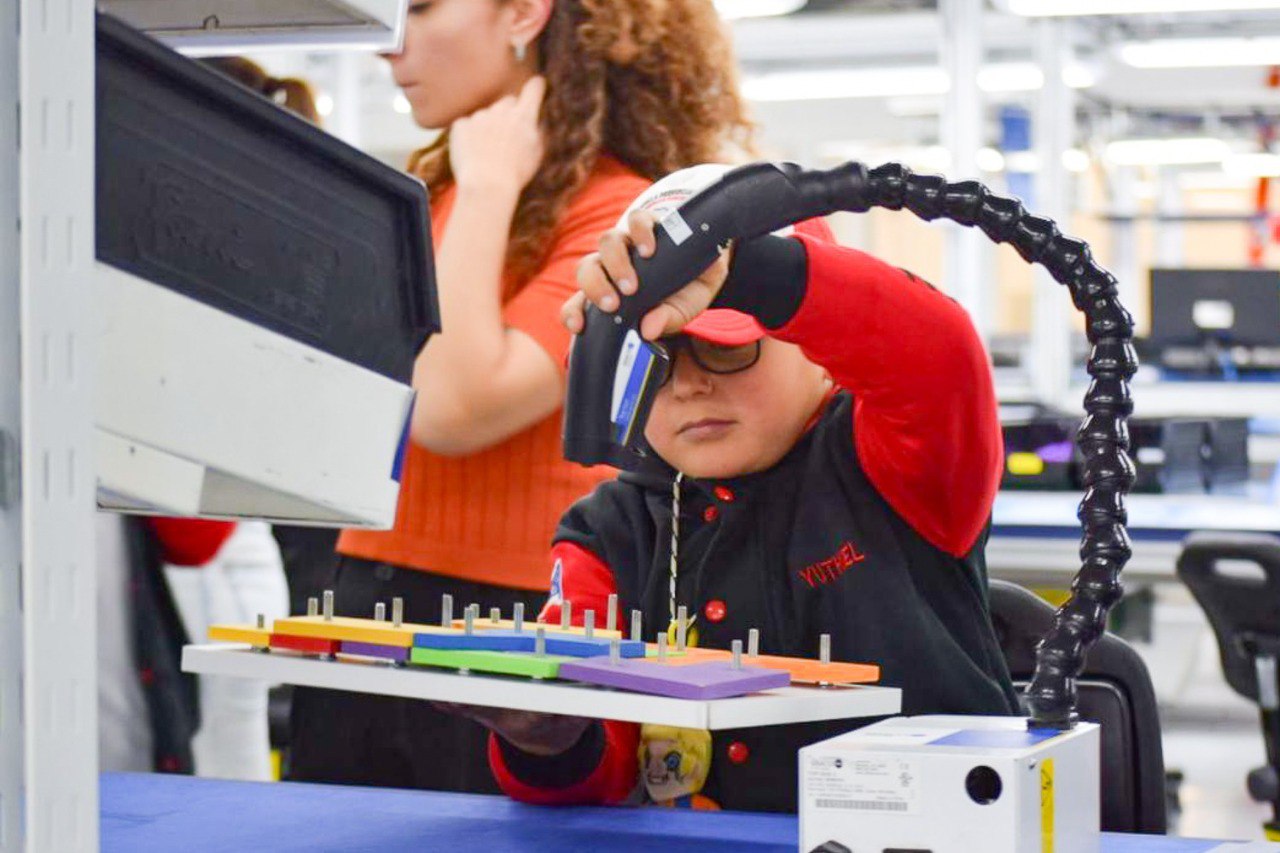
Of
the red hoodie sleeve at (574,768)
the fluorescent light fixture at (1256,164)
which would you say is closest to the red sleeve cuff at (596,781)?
the red hoodie sleeve at (574,768)

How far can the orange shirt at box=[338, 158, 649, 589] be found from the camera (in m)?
1.71

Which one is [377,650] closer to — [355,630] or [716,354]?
[355,630]

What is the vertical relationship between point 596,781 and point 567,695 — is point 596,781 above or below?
below

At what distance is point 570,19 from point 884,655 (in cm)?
77

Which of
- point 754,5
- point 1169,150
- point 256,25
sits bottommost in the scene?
point 256,25

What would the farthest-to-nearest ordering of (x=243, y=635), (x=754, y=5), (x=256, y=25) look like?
(x=754, y=5) → (x=256, y=25) → (x=243, y=635)

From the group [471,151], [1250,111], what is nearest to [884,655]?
[471,151]

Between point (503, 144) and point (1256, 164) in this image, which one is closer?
point (503, 144)

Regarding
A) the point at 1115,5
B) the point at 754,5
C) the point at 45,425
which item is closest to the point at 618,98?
the point at 45,425

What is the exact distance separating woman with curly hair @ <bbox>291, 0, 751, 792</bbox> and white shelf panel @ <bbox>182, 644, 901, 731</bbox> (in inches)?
24.8

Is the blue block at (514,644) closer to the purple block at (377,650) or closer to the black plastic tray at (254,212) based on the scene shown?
the purple block at (377,650)

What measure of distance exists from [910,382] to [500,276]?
56 centimetres

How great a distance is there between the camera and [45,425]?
0.78m

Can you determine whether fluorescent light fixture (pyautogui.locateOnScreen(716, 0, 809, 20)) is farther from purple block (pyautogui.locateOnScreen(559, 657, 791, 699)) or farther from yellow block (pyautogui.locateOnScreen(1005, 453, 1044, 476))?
purple block (pyautogui.locateOnScreen(559, 657, 791, 699))
